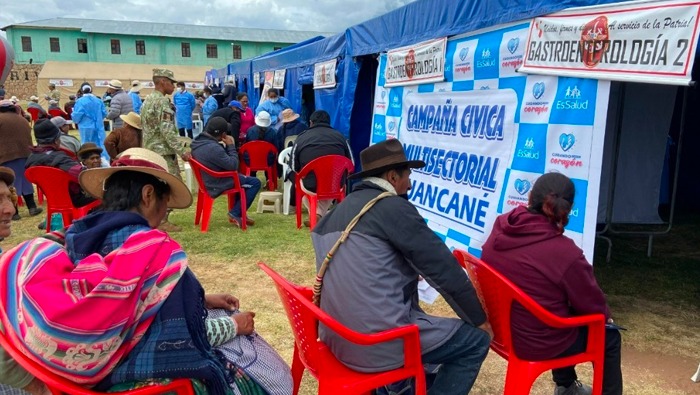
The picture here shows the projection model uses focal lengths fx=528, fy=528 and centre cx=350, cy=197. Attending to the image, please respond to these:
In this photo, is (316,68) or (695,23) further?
(316,68)

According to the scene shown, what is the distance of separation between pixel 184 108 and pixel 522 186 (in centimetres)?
1449

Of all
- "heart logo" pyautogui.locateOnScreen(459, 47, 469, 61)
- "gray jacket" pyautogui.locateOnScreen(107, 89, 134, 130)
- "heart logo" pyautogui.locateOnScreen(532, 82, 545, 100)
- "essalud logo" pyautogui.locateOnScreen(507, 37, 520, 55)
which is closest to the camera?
"heart logo" pyautogui.locateOnScreen(532, 82, 545, 100)

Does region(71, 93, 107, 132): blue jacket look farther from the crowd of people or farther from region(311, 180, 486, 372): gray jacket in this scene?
region(311, 180, 486, 372): gray jacket

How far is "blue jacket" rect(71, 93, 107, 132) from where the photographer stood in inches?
383

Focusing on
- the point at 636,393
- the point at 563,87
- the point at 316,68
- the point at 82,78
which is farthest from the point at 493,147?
the point at 82,78

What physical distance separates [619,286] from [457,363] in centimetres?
283

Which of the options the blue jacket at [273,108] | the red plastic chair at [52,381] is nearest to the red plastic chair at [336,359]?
the red plastic chair at [52,381]

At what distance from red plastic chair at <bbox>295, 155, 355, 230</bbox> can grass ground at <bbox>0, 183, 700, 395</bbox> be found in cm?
50

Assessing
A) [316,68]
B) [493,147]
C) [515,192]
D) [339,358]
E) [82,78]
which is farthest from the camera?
[82,78]

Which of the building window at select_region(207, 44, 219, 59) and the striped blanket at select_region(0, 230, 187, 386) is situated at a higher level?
the building window at select_region(207, 44, 219, 59)

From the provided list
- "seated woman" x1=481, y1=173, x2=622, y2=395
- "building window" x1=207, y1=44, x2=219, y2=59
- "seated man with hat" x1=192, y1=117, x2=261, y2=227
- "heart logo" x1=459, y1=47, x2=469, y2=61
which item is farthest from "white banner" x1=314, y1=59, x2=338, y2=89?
"building window" x1=207, y1=44, x2=219, y2=59

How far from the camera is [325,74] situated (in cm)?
830

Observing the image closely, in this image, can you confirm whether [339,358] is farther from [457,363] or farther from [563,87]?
[563,87]

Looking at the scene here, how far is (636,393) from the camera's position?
2.88m
